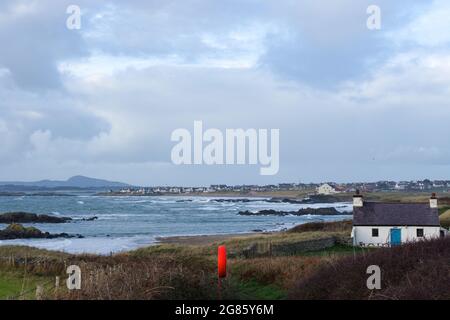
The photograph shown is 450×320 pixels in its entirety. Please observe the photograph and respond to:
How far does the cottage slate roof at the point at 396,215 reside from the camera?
40125mm

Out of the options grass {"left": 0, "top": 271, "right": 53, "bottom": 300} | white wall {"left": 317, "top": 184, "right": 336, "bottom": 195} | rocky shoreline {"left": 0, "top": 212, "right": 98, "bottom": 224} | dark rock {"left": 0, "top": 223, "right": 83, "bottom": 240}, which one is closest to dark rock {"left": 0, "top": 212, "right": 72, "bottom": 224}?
rocky shoreline {"left": 0, "top": 212, "right": 98, "bottom": 224}

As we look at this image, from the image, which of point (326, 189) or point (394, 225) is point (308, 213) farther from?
point (326, 189)

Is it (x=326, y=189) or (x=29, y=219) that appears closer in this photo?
(x=29, y=219)

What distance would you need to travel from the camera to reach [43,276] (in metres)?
24.1

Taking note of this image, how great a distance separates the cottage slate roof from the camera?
4012 centimetres

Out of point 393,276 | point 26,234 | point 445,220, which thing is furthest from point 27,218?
point 393,276

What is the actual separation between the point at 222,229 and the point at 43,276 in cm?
4918

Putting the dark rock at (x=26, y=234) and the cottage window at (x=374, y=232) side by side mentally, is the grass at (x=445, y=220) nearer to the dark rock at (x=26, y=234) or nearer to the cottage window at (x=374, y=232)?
the cottage window at (x=374, y=232)

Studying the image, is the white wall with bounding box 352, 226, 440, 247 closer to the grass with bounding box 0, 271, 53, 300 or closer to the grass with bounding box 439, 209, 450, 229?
the grass with bounding box 439, 209, 450, 229

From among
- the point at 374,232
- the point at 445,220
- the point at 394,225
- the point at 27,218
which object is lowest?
the point at 27,218

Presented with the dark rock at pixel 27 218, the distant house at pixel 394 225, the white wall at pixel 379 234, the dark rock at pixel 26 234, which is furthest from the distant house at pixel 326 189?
the white wall at pixel 379 234

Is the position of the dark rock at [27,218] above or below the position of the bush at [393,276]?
below

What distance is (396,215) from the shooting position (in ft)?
133
